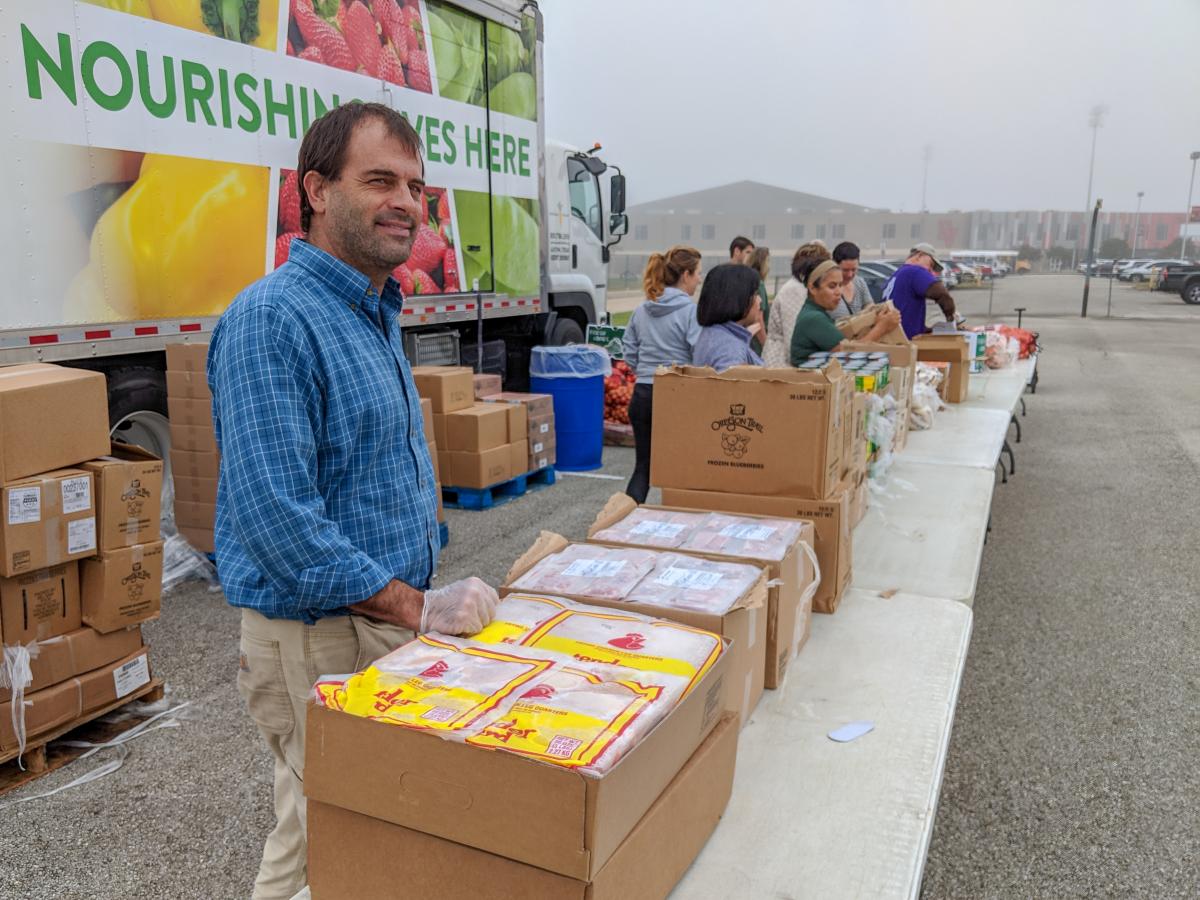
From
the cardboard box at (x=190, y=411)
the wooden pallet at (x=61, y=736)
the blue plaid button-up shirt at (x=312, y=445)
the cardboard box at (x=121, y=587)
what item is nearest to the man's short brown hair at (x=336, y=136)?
the blue plaid button-up shirt at (x=312, y=445)

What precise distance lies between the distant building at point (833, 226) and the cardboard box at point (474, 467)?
51.2 meters

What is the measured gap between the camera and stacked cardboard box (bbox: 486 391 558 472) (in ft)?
22.5

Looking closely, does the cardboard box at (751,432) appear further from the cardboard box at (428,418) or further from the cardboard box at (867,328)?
the cardboard box at (428,418)

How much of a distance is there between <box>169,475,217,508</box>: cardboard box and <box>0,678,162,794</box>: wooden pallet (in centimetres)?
150

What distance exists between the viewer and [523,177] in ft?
25.2

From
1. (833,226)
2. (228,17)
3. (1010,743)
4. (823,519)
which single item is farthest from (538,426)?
(833,226)

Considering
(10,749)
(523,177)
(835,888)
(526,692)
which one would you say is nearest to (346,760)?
(526,692)

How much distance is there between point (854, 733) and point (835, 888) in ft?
1.64

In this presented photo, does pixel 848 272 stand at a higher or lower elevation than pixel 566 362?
higher

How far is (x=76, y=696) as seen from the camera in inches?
124

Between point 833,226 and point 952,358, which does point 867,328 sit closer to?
point 952,358

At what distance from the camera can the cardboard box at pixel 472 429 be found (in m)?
6.18

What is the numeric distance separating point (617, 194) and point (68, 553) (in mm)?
7818

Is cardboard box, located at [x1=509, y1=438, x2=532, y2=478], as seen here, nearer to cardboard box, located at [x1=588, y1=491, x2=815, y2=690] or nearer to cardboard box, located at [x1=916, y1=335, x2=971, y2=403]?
cardboard box, located at [x1=916, y1=335, x2=971, y2=403]
